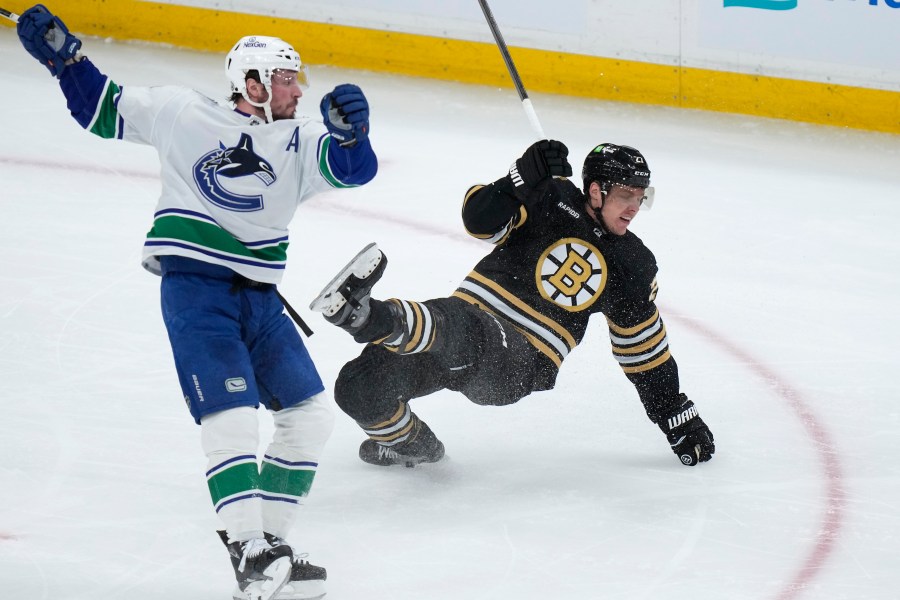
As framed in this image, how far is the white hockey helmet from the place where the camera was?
10.6 ft

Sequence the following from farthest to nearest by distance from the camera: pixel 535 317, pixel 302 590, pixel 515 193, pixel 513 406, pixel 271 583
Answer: pixel 513 406, pixel 535 317, pixel 515 193, pixel 302 590, pixel 271 583

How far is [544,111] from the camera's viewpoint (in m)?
6.82

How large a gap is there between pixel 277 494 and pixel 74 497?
66 centimetres

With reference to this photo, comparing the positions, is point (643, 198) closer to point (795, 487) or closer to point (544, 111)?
point (795, 487)

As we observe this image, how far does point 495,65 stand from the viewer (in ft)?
23.2

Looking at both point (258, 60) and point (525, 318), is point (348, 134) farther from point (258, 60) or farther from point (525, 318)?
point (525, 318)

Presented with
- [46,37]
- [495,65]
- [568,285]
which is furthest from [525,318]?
[495,65]

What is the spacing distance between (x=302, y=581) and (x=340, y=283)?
690mm

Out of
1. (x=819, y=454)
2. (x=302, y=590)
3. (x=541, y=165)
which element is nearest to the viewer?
(x=302, y=590)

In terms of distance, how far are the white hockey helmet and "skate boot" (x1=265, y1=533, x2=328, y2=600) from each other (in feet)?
3.49

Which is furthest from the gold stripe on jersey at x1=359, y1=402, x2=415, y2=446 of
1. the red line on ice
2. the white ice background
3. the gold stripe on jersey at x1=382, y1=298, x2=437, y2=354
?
the red line on ice

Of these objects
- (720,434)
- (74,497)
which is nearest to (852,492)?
(720,434)

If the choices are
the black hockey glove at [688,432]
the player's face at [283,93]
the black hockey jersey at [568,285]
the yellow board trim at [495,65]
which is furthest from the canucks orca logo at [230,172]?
the yellow board trim at [495,65]

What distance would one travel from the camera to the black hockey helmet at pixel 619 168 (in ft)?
12.1
